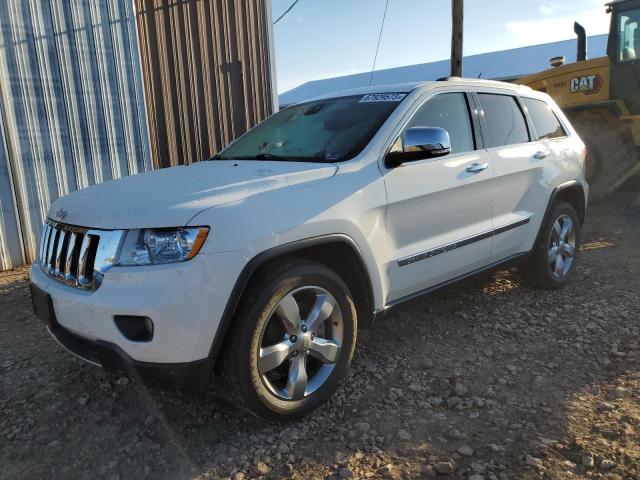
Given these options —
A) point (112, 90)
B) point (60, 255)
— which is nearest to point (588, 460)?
point (60, 255)

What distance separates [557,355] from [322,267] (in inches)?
70.3

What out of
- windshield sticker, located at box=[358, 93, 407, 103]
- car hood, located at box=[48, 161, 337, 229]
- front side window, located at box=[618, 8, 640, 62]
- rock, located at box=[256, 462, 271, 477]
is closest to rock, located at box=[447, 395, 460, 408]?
rock, located at box=[256, 462, 271, 477]

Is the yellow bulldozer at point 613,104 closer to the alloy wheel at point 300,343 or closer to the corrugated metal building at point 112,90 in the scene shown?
the corrugated metal building at point 112,90

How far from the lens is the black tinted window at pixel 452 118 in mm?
3348

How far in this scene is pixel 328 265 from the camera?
110 inches

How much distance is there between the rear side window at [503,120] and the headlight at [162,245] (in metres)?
2.41

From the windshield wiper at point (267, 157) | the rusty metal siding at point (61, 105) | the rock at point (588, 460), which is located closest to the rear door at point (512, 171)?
the windshield wiper at point (267, 157)

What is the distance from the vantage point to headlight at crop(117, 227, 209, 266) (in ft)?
7.15

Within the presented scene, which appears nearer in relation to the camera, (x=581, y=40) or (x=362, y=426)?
(x=362, y=426)

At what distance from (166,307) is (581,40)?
836 centimetres

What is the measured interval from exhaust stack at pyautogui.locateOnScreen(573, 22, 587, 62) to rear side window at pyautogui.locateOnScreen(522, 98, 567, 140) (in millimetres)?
4062

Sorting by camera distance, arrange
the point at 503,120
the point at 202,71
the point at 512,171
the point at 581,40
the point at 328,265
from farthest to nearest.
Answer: the point at 581,40, the point at 202,71, the point at 503,120, the point at 512,171, the point at 328,265

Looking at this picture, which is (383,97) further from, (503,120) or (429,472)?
(429,472)

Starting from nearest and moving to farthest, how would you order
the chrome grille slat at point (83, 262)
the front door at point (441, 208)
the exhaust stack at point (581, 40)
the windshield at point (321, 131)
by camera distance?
the chrome grille slat at point (83, 262), the front door at point (441, 208), the windshield at point (321, 131), the exhaust stack at point (581, 40)
